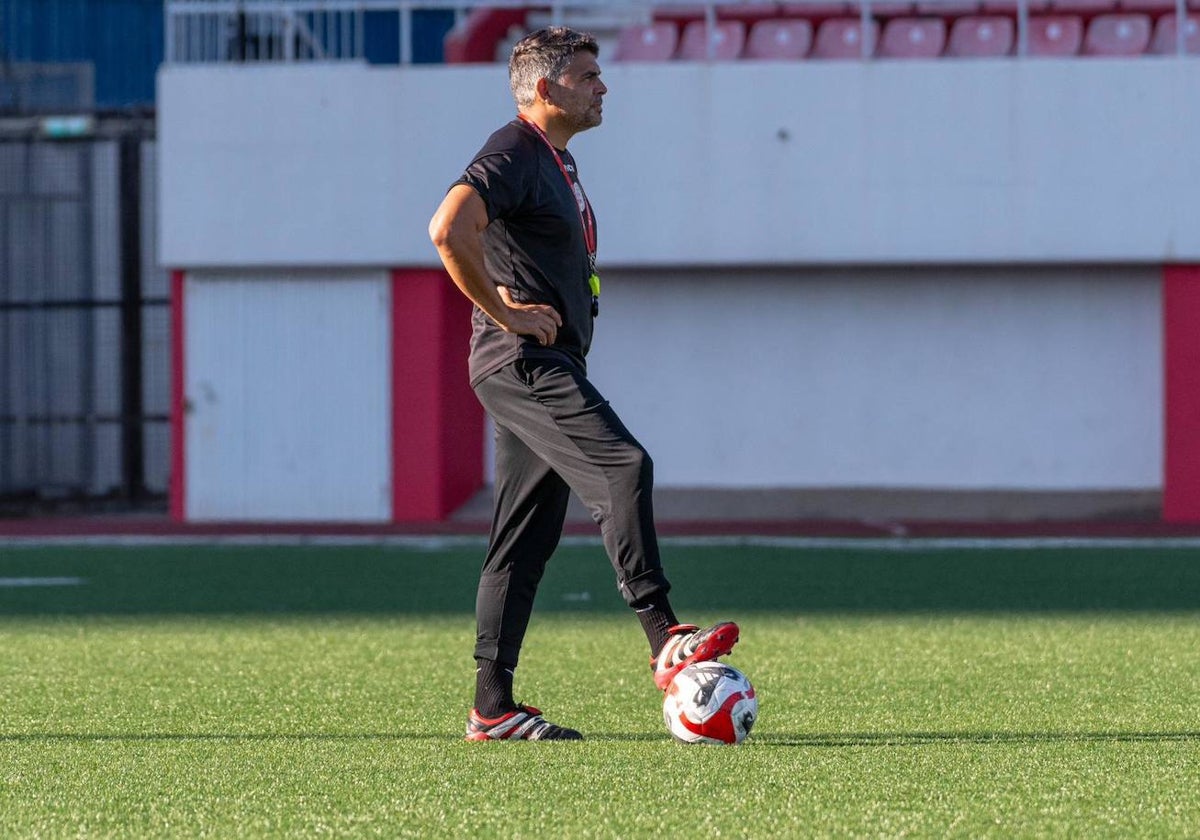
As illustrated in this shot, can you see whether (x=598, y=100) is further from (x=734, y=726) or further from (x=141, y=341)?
(x=141, y=341)

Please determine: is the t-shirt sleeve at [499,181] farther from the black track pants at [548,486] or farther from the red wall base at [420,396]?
the red wall base at [420,396]

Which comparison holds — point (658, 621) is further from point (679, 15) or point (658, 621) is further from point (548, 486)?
point (679, 15)

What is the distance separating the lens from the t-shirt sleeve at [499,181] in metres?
4.68

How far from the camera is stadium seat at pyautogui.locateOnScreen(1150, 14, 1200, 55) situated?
17703 mm

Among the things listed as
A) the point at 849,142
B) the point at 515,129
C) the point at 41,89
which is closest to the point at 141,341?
the point at 41,89

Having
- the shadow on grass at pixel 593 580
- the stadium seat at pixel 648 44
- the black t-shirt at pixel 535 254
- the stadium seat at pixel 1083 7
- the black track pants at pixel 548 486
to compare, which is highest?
the stadium seat at pixel 1083 7

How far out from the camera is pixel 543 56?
490 centimetres

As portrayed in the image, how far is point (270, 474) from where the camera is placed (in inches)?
702

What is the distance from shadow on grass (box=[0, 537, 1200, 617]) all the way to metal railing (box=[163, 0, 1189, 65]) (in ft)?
19.6

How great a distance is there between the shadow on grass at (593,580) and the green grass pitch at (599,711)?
6 centimetres

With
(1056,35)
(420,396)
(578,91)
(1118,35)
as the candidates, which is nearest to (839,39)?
(1056,35)

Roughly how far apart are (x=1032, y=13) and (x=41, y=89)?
12150 millimetres

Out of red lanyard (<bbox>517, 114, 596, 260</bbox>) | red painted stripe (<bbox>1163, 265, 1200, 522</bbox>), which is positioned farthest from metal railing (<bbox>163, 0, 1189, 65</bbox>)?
red lanyard (<bbox>517, 114, 596, 260</bbox>)

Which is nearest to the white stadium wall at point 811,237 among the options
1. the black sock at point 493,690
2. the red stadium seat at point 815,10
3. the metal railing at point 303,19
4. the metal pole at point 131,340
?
the metal railing at point 303,19
